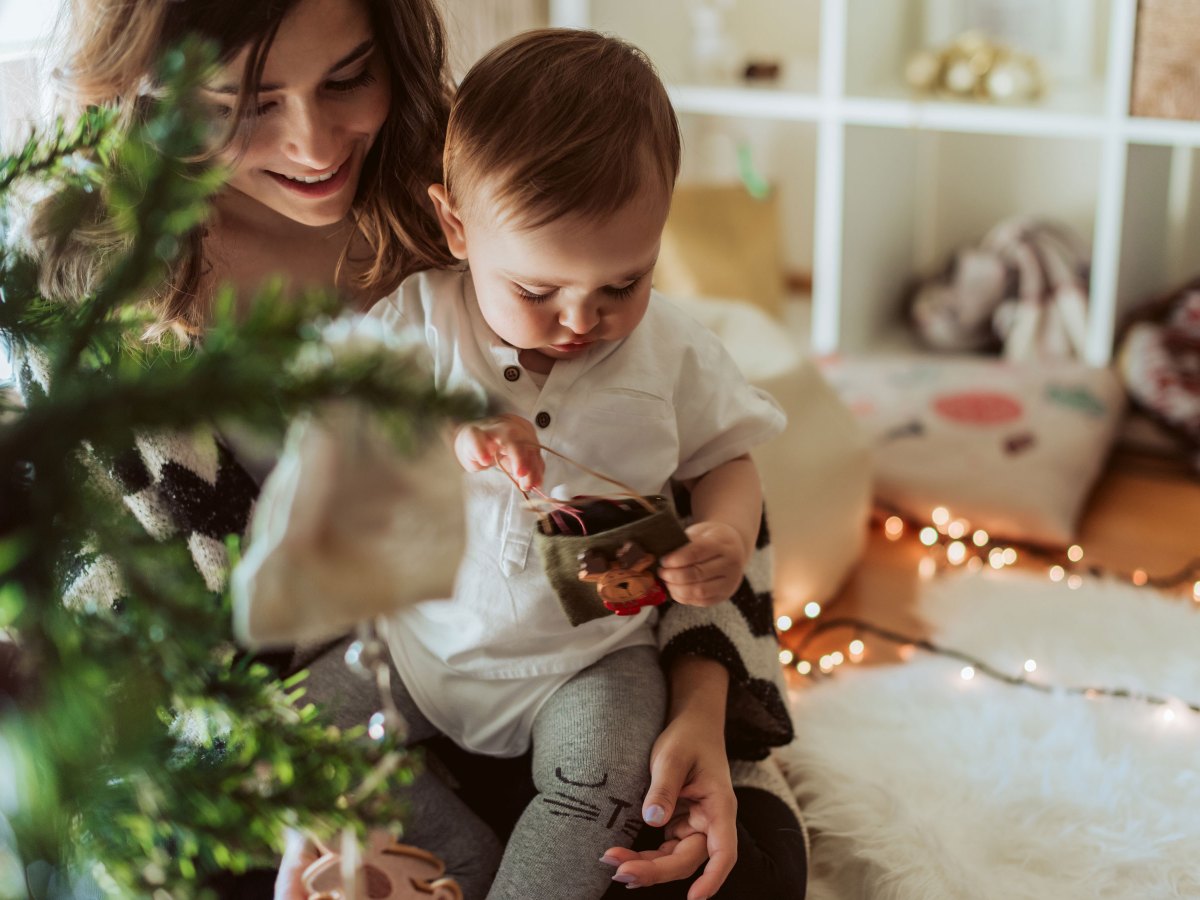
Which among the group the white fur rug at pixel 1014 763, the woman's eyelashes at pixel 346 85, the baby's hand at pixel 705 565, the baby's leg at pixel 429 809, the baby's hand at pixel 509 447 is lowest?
the white fur rug at pixel 1014 763

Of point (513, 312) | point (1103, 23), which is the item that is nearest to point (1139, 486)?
point (1103, 23)

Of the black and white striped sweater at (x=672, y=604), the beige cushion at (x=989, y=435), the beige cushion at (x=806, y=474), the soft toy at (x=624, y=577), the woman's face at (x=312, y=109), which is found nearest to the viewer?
the soft toy at (x=624, y=577)

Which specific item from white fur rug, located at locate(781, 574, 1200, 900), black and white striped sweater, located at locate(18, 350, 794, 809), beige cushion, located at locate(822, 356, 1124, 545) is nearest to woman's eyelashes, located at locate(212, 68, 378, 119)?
black and white striped sweater, located at locate(18, 350, 794, 809)

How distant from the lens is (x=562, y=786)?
0.93 meters

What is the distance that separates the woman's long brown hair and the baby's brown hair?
13 centimetres

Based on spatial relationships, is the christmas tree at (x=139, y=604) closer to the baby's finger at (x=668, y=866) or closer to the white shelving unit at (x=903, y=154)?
the baby's finger at (x=668, y=866)

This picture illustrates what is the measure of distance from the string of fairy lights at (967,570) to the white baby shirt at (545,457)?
433mm

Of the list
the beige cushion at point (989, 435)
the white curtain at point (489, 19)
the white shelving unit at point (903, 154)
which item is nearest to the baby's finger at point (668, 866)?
the beige cushion at point (989, 435)

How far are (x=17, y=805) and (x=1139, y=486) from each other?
5.79 ft

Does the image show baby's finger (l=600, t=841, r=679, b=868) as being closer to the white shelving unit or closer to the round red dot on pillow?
the round red dot on pillow

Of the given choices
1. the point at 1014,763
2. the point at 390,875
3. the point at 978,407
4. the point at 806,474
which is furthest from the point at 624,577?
the point at 978,407

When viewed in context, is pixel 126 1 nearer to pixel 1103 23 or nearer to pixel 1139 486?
pixel 1139 486

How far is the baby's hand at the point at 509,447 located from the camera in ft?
2.76

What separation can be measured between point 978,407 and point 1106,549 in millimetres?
321
